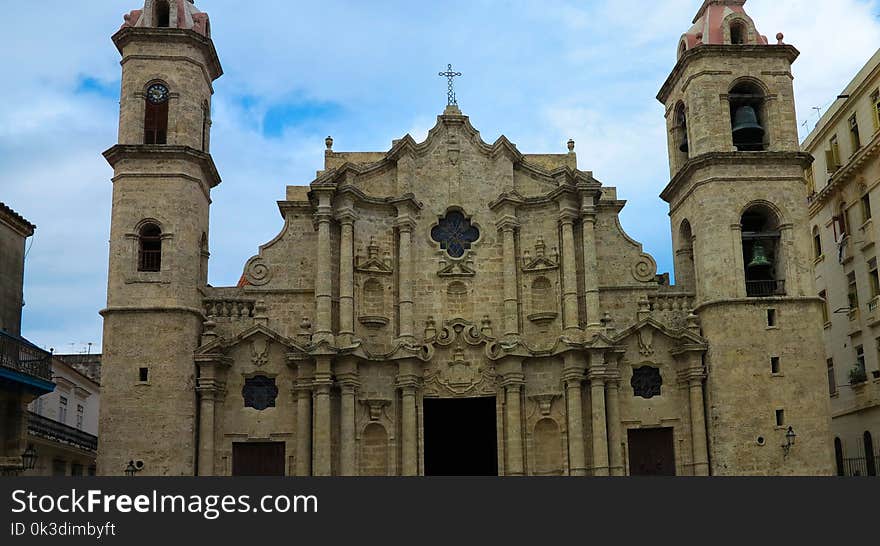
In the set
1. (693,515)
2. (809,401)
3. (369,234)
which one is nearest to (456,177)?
(369,234)

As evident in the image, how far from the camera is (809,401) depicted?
28172 mm

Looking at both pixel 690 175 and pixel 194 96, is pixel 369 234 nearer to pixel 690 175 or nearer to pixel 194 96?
pixel 194 96

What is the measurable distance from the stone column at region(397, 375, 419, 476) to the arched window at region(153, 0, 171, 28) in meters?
12.8

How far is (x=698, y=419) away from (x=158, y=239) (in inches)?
627

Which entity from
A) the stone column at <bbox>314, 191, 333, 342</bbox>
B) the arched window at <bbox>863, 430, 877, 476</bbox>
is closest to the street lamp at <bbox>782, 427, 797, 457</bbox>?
the arched window at <bbox>863, 430, 877, 476</bbox>

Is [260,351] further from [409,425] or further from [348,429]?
[409,425]

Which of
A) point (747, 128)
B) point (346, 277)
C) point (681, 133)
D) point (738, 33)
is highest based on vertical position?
point (738, 33)

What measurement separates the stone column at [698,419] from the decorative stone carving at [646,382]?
3.22 feet

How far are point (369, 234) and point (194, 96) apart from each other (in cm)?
650

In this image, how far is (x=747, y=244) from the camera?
30891 millimetres

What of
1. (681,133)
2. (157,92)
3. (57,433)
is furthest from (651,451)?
(57,433)

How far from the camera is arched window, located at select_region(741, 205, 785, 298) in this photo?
2958 centimetres

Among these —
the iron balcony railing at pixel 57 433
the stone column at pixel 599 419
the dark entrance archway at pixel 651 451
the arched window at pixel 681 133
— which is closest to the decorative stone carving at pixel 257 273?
the iron balcony railing at pixel 57 433

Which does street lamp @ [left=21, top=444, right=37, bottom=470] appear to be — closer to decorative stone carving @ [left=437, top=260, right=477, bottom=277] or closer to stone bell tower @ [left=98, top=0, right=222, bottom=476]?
stone bell tower @ [left=98, top=0, right=222, bottom=476]
